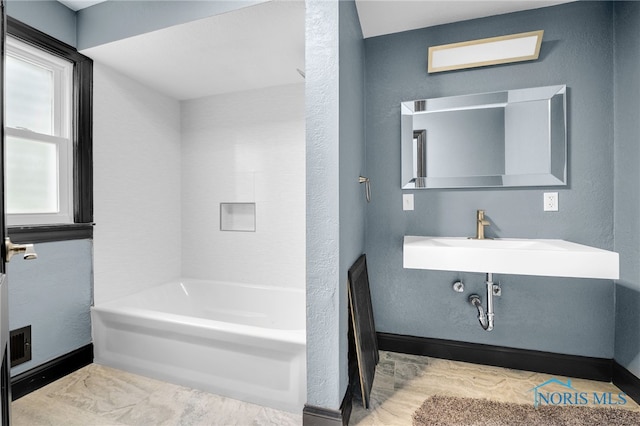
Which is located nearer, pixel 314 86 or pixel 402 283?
pixel 314 86

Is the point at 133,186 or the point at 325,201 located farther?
the point at 133,186

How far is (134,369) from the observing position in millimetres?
1993

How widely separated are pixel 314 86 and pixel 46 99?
1833 millimetres

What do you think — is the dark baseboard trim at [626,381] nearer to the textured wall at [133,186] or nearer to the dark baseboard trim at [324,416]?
the dark baseboard trim at [324,416]

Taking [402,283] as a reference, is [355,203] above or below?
above

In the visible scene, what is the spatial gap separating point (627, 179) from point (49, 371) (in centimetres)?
350

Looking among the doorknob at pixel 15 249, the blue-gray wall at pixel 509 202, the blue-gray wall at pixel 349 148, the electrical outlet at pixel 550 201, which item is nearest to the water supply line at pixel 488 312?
the blue-gray wall at pixel 509 202

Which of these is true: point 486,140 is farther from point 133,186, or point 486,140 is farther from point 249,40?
point 133,186

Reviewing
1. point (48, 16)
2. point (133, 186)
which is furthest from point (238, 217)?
point (48, 16)

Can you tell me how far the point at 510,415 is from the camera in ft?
5.08

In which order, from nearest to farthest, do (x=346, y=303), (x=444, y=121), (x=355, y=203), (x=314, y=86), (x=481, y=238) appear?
(x=314, y=86), (x=346, y=303), (x=355, y=203), (x=481, y=238), (x=444, y=121)

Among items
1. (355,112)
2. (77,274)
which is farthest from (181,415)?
(355,112)

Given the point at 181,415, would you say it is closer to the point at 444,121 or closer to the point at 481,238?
the point at 481,238

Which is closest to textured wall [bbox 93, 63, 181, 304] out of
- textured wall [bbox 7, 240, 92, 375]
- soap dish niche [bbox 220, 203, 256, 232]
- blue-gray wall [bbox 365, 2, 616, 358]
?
textured wall [bbox 7, 240, 92, 375]
